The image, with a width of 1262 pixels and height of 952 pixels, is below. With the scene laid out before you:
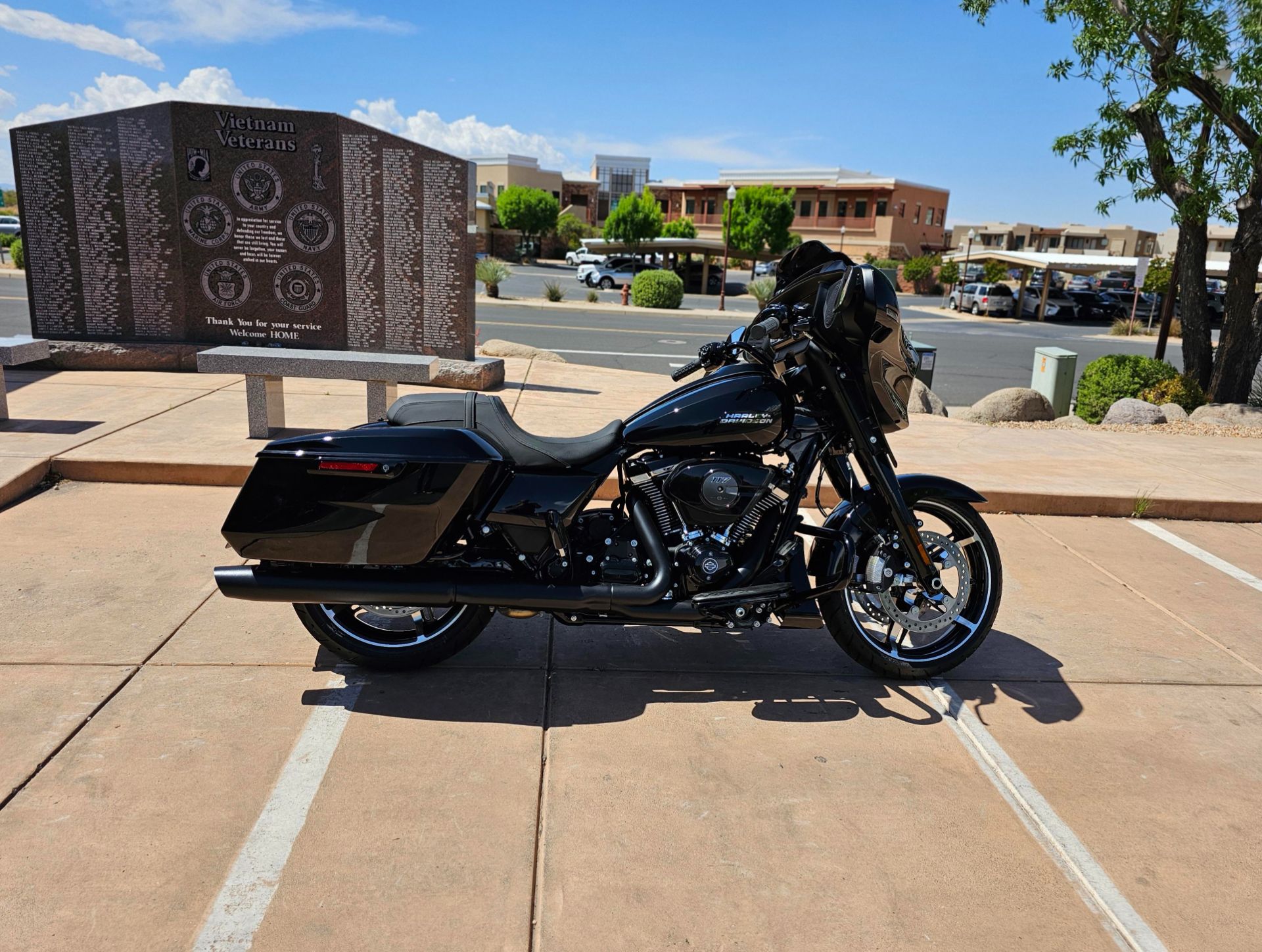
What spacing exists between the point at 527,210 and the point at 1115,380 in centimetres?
6408

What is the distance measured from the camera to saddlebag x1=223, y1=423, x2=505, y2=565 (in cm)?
350

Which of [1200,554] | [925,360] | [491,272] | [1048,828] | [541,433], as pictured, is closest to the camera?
[1048,828]

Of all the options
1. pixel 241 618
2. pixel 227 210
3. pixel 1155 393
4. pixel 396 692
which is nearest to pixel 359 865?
pixel 396 692

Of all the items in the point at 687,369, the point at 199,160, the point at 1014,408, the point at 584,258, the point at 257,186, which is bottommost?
the point at 1014,408

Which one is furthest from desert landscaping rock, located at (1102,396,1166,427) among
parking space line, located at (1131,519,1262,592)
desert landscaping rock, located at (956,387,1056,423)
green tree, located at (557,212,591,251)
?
green tree, located at (557,212,591,251)

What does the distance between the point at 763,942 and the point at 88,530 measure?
4.48 m

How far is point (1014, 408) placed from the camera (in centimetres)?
1164

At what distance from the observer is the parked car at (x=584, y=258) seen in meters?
50.9

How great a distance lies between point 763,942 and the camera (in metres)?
2.52

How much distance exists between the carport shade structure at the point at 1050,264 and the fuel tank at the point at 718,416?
42.0m

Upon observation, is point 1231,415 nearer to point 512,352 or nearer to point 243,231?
point 512,352

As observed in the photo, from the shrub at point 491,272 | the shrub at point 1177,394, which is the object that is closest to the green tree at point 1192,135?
the shrub at point 1177,394

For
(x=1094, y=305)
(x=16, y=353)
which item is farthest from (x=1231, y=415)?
(x=1094, y=305)

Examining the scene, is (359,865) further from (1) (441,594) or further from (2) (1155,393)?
(2) (1155,393)
